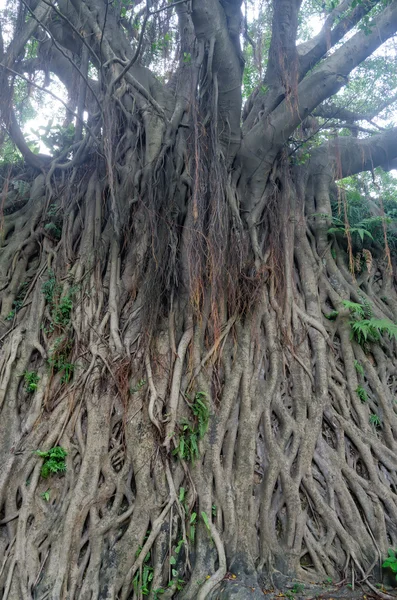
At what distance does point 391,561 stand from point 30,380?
2.96 meters

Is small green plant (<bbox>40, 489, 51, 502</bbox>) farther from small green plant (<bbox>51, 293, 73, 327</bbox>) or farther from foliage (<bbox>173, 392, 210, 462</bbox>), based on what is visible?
small green plant (<bbox>51, 293, 73, 327</bbox>)

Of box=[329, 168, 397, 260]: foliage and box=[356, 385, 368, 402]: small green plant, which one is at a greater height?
box=[329, 168, 397, 260]: foliage

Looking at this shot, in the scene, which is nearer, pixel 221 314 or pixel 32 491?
pixel 32 491

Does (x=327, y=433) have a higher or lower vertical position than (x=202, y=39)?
lower

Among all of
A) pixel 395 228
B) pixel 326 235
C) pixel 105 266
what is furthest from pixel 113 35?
pixel 395 228

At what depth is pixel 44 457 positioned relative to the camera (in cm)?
324

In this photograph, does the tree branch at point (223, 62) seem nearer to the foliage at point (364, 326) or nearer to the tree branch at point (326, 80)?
the tree branch at point (326, 80)

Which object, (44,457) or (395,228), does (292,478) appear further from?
(395,228)

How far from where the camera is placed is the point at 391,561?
2965mm

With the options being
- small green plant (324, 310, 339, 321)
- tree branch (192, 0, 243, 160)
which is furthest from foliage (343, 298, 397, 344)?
tree branch (192, 0, 243, 160)

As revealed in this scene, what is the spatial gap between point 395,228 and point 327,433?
2.79 metres

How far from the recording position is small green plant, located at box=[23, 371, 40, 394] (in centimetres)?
366

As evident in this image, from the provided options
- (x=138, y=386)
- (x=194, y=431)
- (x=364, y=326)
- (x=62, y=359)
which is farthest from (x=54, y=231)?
(x=364, y=326)

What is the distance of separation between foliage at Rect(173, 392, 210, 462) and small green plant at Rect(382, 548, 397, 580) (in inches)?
56.1
